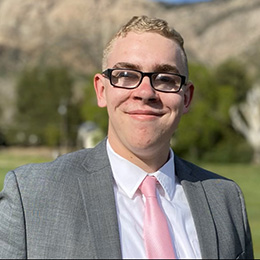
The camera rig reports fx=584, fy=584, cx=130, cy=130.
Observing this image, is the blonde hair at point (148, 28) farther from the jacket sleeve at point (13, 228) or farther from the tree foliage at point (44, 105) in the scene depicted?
the tree foliage at point (44, 105)

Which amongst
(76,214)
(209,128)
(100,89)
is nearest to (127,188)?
(76,214)

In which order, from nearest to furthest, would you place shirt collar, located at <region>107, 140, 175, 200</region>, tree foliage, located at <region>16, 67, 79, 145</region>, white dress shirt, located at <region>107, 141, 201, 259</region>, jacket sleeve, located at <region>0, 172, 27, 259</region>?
jacket sleeve, located at <region>0, 172, 27, 259</region> < white dress shirt, located at <region>107, 141, 201, 259</region> < shirt collar, located at <region>107, 140, 175, 200</region> < tree foliage, located at <region>16, 67, 79, 145</region>

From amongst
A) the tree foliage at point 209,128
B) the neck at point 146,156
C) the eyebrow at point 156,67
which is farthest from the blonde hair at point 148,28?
the tree foliage at point 209,128

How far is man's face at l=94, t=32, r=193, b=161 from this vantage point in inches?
96.9

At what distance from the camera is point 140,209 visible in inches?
98.7

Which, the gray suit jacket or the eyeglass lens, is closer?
the gray suit jacket

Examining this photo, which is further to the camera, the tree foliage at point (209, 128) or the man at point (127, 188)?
the tree foliage at point (209, 128)

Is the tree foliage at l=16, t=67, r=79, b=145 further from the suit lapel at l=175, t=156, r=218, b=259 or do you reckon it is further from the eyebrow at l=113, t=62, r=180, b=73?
the eyebrow at l=113, t=62, r=180, b=73

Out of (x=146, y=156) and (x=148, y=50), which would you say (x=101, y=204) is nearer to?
(x=146, y=156)

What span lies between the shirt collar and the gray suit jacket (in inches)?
1.5

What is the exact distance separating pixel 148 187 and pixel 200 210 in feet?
0.92

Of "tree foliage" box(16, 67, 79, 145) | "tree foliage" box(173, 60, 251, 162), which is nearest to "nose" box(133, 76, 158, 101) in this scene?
"tree foliage" box(173, 60, 251, 162)

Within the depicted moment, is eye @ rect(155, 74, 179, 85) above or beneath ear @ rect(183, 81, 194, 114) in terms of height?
above

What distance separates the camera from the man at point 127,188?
2332mm
